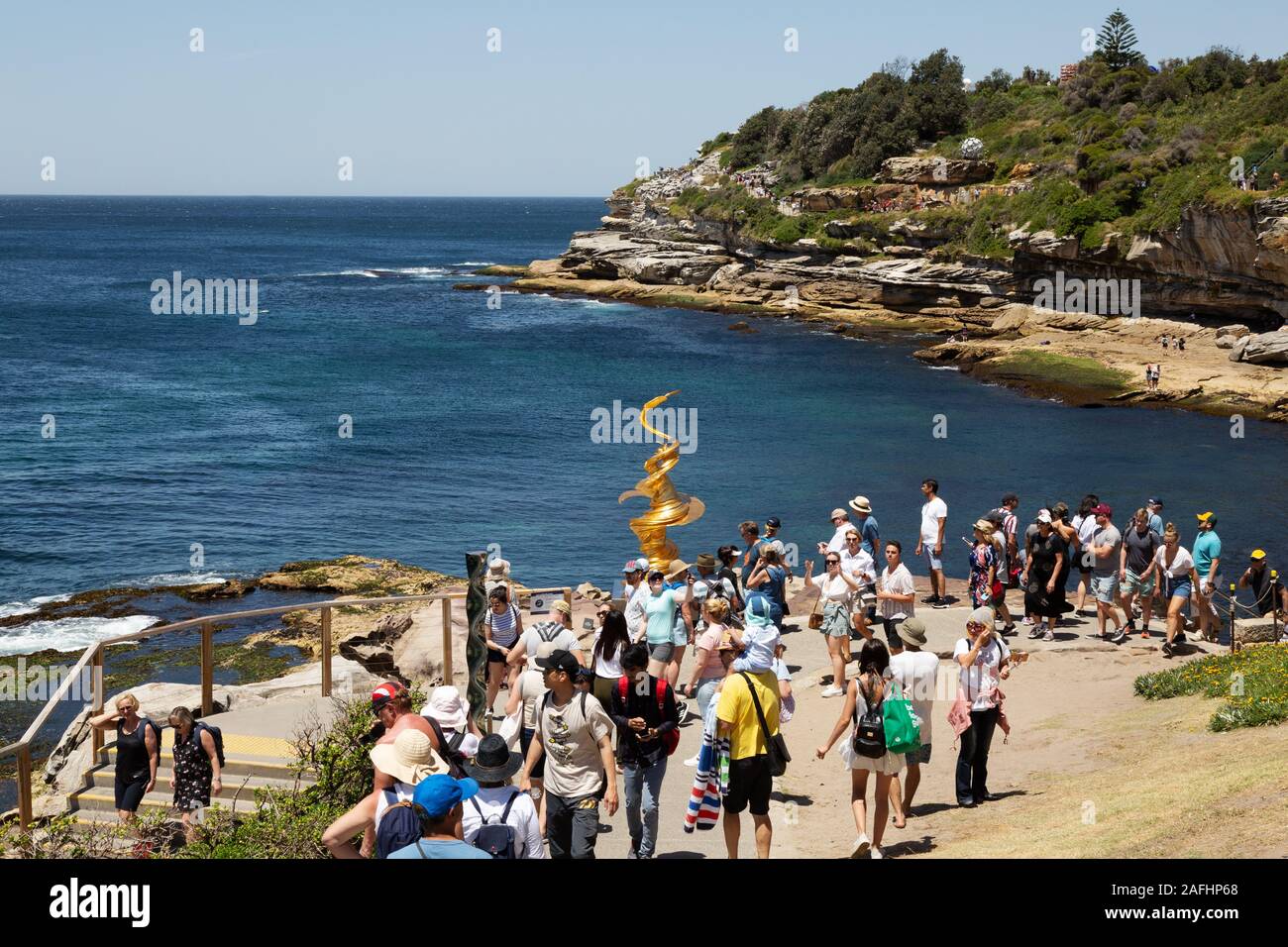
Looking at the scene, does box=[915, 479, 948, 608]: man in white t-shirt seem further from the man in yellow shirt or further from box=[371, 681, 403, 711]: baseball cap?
box=[371, 681, 403, 711]: baseball cap

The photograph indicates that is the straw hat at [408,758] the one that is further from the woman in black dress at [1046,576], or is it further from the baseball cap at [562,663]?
the woman in black dress at [1046,576]

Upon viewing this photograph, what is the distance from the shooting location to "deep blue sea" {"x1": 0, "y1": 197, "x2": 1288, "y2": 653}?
98.9ft

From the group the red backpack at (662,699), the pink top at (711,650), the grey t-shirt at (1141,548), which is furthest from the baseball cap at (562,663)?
the grey t-shirt at (1141,548)

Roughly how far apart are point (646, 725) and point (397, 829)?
2.32m

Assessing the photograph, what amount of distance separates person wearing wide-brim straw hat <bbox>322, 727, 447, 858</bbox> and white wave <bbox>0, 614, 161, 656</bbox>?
17.0 metres

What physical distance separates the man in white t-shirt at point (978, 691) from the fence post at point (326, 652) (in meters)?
6.32

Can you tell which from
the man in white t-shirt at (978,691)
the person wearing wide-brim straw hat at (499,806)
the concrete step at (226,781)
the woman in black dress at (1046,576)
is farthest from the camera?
the woman in black dress at (1046,576)

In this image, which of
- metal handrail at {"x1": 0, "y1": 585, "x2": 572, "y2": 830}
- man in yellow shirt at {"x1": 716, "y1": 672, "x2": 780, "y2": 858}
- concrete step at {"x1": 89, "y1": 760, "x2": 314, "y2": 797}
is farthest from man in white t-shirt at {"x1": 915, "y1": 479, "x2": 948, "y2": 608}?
concrete step at {"x1": 89, "y1": 760, "x2": 314, "y2": 797}

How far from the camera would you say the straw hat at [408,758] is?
6.79 m

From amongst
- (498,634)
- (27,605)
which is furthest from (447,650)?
(27,605)

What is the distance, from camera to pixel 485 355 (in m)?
63.3

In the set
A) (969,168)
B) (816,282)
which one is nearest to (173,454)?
(816,282)
